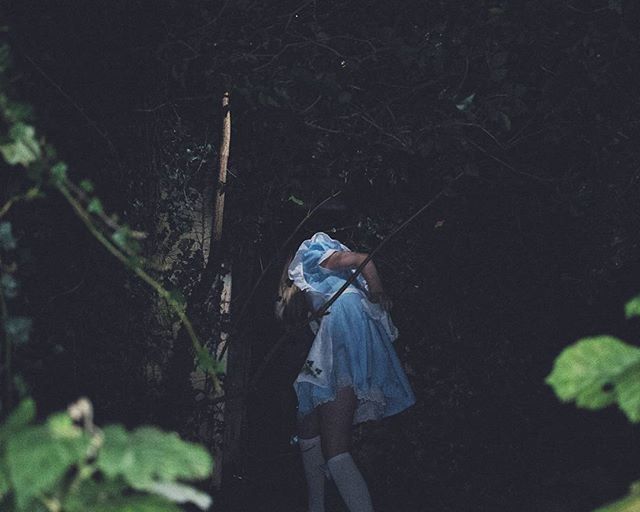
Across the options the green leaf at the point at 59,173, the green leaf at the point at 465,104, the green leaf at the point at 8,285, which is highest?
the green leaf at the point at 465,104

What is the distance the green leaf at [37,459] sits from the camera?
1.13 m

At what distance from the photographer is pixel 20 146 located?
1.79m

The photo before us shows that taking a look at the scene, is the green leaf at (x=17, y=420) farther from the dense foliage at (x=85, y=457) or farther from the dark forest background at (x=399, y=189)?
the dark forest background at (x=399, y=189)

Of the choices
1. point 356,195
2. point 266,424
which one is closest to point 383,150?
point 356,195

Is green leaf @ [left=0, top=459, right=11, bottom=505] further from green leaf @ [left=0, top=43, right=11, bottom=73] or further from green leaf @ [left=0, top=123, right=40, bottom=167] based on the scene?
green leaf @ [left=0, top=43, right=11, bottom=73]

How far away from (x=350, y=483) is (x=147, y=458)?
13.5 ft

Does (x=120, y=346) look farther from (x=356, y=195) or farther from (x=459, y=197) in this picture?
(x=459, y=197)

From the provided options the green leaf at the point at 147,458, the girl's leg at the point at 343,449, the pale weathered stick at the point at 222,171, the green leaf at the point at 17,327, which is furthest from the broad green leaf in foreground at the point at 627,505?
the girl's leg at the point at 343,449

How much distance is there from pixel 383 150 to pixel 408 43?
637mm

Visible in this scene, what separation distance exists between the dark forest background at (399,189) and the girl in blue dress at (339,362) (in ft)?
1.22

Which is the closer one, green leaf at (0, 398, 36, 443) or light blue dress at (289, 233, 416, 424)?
green leaf at (0, 398, 36, 443)

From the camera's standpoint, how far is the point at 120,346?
14.4 feet

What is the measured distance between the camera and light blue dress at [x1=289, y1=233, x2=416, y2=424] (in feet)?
18.0

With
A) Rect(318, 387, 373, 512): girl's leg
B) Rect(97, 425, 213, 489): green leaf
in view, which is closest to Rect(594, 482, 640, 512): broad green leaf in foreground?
Rect(97, 425, 213, 489): green leaf
